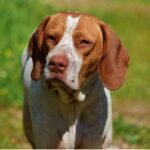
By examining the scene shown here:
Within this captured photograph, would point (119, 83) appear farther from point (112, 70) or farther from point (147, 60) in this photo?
point (147, 60)

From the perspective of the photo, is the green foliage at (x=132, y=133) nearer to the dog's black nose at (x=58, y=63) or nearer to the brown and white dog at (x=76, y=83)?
the brown and white dog at (x=76, y=83)

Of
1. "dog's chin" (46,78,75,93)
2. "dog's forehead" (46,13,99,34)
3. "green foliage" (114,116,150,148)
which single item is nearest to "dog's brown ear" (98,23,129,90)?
"dog's forehead" (46,13,99,34)

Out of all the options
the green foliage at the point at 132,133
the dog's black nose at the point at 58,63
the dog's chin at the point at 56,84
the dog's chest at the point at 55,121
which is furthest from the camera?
the green foliage at the point at 132,133

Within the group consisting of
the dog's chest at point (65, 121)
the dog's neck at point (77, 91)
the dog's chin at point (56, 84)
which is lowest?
the dog's chest at point (65, 121)

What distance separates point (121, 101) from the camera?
1095 centimetres

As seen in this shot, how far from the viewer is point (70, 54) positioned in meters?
5.68

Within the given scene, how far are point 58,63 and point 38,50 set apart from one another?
0.60m

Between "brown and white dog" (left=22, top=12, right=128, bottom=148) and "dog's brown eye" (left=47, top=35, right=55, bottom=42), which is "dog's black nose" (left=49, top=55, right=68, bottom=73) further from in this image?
"dog's brown eye" (left=47, top=35, right=55, bottom=42)

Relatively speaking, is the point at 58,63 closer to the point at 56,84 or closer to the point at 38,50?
the point at 56,84

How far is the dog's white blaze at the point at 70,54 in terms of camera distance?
566cm

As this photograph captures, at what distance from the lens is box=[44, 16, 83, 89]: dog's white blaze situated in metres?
5.66

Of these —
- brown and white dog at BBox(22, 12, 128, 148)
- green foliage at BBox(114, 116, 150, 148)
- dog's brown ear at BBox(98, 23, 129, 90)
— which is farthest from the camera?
green foliage at BBox(114, 116, 150, 148)

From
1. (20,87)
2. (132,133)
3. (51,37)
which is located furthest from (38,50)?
(20,87)

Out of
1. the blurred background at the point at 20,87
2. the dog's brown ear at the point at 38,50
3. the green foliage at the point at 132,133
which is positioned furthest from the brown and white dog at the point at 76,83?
the green foliage at the point at 132,133
